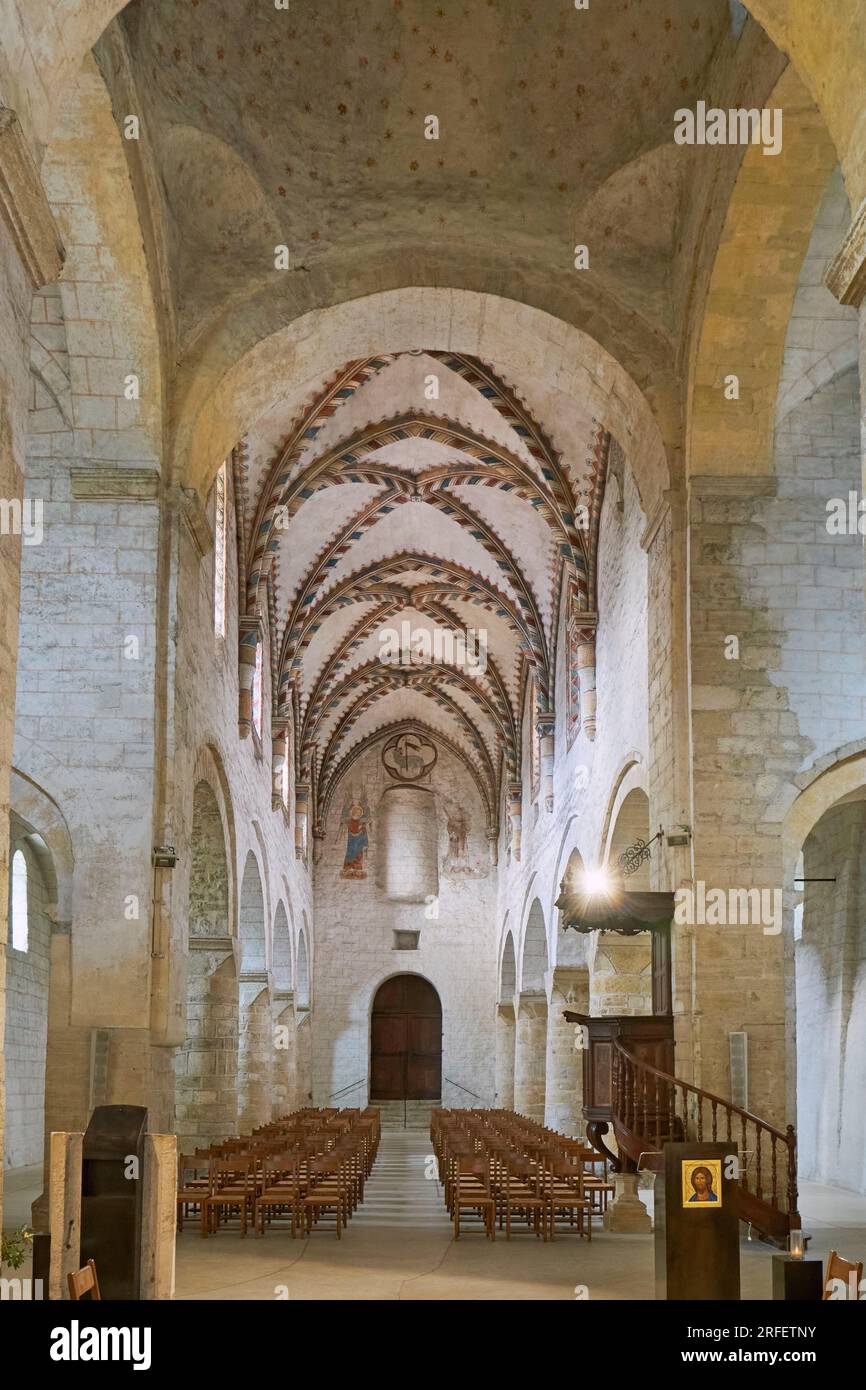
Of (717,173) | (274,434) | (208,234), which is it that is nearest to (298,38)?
(208,234)

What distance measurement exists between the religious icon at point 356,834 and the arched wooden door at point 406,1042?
2667mm

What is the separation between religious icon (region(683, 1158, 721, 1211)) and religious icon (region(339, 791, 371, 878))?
90.0 feet

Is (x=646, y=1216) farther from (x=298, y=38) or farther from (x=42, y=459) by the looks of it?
(x=298, y=38)

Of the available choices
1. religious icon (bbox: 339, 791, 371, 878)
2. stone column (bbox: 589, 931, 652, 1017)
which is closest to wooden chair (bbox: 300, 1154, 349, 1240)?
stone column (bbox: 589, 931, 652, 1017)

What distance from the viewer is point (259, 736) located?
21281 mm

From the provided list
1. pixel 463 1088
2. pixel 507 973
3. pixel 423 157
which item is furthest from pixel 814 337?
pixel 463 1088

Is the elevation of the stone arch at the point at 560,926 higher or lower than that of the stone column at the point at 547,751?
lower

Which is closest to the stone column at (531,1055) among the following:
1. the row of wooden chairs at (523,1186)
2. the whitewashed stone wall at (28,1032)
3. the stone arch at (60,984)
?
the whitewashed stone wall at (28,1032)

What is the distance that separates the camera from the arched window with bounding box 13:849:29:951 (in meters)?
19.2

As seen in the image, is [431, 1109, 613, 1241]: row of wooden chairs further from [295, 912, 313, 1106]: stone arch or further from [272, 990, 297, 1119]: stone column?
[295, 912, 313, 1106]: stone arch

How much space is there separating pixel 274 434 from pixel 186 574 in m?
5.13

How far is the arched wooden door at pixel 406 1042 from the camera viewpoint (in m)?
33.2

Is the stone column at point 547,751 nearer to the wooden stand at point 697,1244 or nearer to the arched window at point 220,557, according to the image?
the arched window at point 220,557

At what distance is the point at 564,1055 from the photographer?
71.9 feet
